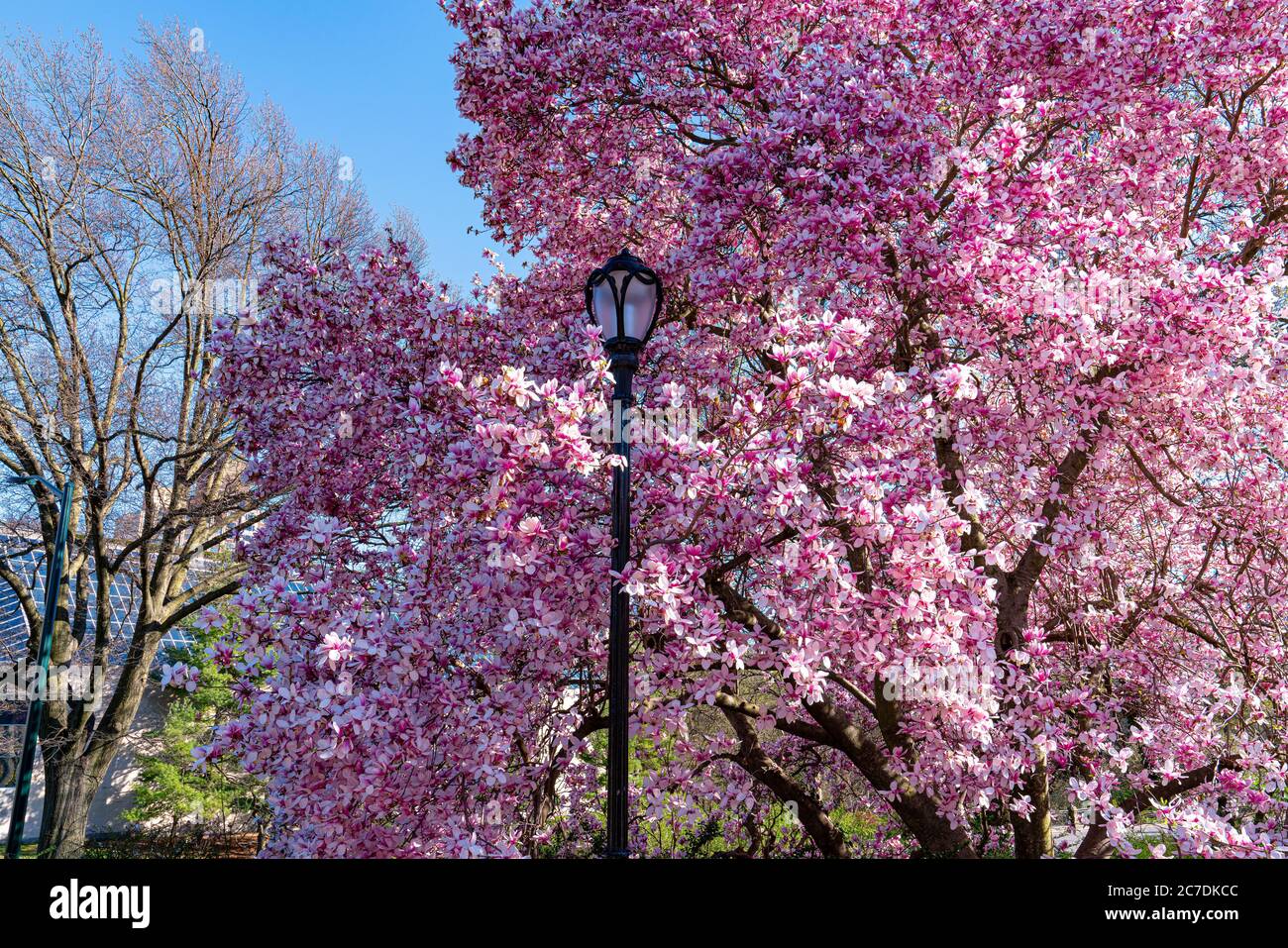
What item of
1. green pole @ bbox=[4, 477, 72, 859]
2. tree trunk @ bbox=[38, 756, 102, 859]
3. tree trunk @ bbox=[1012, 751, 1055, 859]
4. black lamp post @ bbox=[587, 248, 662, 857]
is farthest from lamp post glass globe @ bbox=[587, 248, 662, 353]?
tree trunk @ bbox=[38, 756, 102, 859]

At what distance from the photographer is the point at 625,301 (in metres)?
5.01

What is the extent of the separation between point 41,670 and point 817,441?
13.6 meters

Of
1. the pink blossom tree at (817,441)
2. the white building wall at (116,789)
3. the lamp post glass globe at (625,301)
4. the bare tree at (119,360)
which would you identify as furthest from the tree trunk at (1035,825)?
the white building wall at (116,789)

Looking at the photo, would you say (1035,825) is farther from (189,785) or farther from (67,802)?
(189,785)

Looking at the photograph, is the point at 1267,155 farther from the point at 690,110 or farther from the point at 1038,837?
the point at 1038,837

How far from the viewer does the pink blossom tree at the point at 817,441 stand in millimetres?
4539

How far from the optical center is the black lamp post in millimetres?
4449

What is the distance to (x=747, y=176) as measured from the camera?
6.21 metres

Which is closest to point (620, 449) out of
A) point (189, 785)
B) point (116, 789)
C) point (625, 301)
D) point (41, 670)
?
point (625, 301)

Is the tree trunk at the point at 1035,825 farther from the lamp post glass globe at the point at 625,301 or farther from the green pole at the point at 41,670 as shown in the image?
the green pole at the point at 41,670
